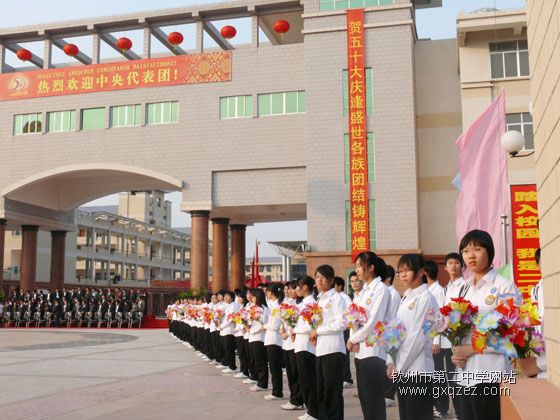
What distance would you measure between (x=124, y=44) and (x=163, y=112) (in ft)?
11.4

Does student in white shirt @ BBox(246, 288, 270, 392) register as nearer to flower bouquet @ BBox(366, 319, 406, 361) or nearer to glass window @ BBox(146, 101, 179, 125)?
flower bouquet @ BBox(366, 319, 406, 361)

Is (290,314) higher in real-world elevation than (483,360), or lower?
higher

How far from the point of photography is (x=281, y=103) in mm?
26812

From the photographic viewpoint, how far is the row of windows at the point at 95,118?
28.0 meters

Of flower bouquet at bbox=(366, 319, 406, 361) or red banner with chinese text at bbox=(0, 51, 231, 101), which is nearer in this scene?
flower bouquet at bbox=(366, 319, 406, 361)

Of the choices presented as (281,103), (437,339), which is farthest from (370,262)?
(281,103)

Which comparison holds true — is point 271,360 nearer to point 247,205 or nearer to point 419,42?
point 247,205

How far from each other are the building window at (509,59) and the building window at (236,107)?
33.0 ft

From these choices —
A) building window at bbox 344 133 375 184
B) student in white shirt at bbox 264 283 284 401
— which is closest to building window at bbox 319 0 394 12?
building window at bbox 344 133 375 184

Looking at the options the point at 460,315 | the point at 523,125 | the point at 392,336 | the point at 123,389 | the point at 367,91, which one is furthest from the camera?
the point at 367,91

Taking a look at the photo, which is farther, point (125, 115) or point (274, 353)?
point (125, 115)

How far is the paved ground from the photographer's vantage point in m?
7.57

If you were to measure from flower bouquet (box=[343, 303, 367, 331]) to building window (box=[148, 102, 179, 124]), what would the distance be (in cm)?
2351

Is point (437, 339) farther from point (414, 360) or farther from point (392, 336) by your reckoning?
point (392, 336)
